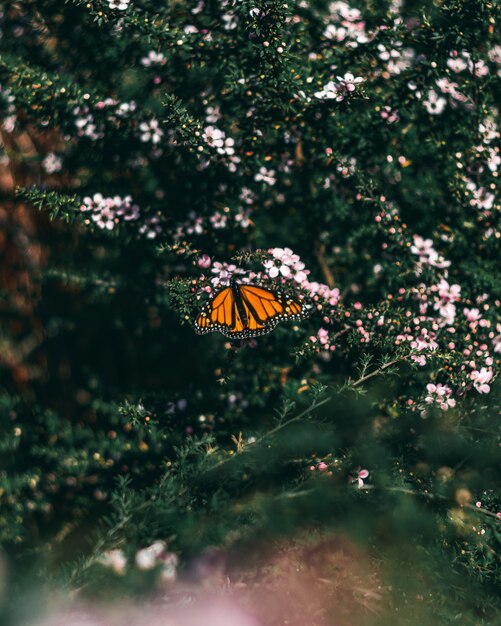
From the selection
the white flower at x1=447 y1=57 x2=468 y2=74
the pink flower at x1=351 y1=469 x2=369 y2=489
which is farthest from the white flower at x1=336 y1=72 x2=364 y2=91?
the pink flower at x1=351 y1=469 x2=369 y2=489

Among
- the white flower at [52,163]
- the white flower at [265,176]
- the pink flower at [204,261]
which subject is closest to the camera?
the pink flower at [204,261]

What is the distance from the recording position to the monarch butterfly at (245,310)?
7.51ft

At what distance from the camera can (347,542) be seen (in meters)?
2.29

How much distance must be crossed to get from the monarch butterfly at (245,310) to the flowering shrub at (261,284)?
0.11 meters

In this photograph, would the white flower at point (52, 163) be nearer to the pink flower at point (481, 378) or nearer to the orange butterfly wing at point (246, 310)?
the orange butterfly wing at point (246, 310)

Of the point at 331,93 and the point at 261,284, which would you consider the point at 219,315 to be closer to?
the point at 261,284

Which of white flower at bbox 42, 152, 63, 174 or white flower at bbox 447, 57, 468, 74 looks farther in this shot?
white flower at bbox 42, 152, 63, 174

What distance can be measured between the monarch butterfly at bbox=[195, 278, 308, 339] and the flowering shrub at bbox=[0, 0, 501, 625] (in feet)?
0.35

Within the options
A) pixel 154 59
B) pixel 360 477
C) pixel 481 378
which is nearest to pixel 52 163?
pixel 154 59

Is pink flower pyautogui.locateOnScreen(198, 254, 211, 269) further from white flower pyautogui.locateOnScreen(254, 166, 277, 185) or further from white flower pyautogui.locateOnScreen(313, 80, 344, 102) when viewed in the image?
white flower pyautogui.locateOnScreen(313, 80, 344, 102)

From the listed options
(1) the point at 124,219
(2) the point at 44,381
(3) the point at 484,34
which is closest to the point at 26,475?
(2) the point at 44,381

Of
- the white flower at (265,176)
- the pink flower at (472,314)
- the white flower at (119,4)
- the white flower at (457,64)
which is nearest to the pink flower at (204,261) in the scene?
the white flower at (265,176)

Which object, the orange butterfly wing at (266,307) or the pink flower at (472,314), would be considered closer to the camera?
the orange butterfly wing at (266,307)

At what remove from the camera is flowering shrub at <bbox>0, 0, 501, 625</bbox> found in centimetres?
218
